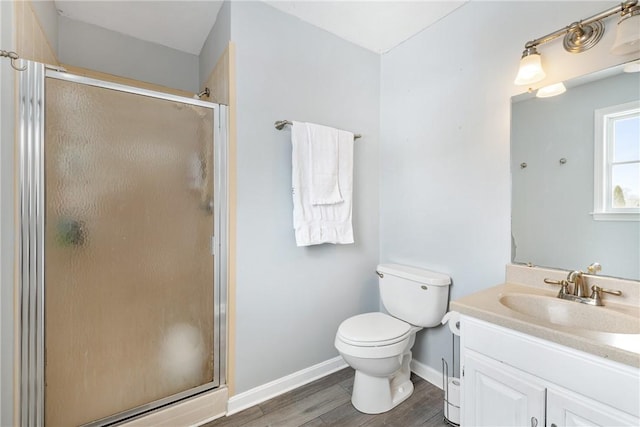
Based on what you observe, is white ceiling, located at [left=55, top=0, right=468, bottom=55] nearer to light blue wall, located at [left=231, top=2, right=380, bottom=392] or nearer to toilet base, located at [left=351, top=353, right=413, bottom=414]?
light blue wall, located at [left=231, top=2, right=380, bottom=392]

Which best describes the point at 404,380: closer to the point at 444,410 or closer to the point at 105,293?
the point at 444,410

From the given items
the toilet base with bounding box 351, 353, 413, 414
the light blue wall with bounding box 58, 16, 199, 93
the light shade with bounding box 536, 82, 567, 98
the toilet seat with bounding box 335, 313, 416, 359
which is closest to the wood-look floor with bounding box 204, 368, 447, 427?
the toilet base with bounding box 351, 353, 413, 414

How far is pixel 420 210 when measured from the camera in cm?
190

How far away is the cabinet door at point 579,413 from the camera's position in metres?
0.77

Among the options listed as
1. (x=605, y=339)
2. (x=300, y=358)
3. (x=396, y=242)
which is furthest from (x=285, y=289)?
(x=605, y=339)

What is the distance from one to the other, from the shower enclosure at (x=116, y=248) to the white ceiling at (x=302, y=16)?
2.63ft

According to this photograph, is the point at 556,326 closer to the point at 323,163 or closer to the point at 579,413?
the point at 579,413

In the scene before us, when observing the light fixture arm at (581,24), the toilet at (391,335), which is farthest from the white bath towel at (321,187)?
the light fixture arm at (581,24)

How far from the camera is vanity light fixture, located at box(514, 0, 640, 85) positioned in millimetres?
1049

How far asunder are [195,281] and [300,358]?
0.85 meters

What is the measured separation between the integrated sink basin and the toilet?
1.47 ft

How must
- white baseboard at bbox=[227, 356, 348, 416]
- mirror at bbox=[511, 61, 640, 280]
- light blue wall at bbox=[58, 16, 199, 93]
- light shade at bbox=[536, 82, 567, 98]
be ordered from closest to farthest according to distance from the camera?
1. mirror at bbox=[511, 61, 640, 280]
2. light shade at bbox=[536, 82, 567, 98]
3. white baseboard at bbox=[227, 356, 348, 416]
4. light blue wall at bbox=[58, 16, 199, 93]

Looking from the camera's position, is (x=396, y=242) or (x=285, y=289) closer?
(x=285, y=289)

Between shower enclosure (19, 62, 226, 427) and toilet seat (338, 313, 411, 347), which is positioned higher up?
shower enclosure (19, 62, 226, 427)
